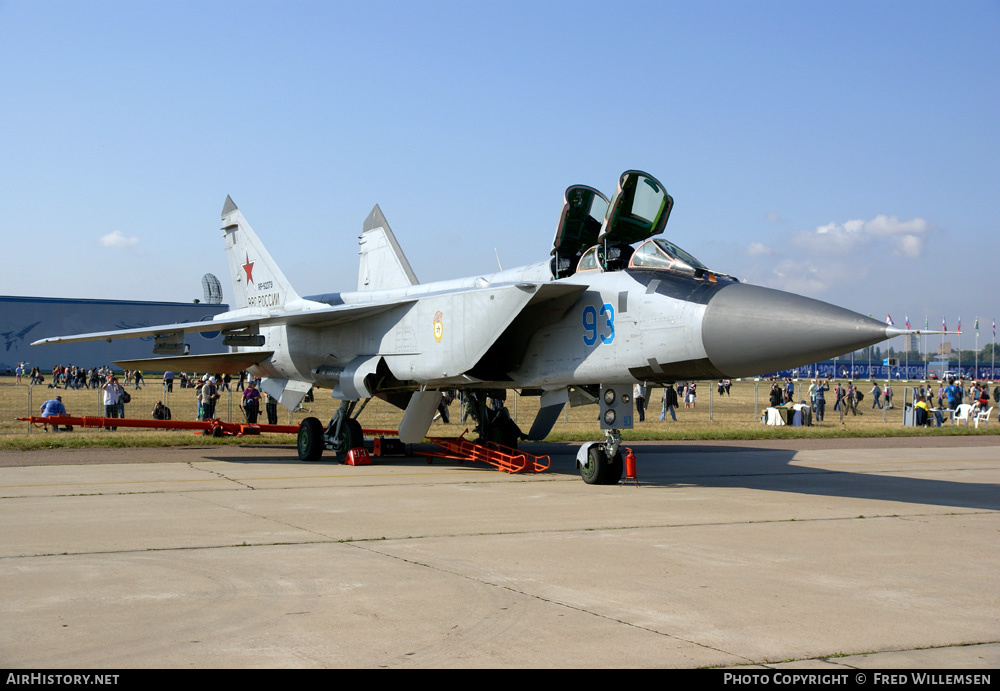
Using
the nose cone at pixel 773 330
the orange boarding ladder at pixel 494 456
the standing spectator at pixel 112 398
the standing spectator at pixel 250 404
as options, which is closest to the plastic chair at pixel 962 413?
the orange boarding ladder at pixel 494 456

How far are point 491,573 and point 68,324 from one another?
3305 inches

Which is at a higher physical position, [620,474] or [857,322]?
[857,322]

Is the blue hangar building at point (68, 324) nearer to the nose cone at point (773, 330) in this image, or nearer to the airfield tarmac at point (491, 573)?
the airfield tarmac at point (491, 573)

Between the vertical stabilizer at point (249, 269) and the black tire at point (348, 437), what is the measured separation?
3434 mm

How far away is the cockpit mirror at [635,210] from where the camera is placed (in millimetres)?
11102

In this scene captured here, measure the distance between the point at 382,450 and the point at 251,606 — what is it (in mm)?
10728

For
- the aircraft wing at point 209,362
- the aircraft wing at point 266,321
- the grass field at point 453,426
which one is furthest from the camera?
the grass field at point 453,426

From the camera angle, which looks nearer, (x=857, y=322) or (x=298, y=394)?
(x=857, y=322)

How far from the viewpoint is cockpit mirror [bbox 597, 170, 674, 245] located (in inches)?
437

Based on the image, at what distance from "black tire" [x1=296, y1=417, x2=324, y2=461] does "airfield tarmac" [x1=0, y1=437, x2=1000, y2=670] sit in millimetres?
3018

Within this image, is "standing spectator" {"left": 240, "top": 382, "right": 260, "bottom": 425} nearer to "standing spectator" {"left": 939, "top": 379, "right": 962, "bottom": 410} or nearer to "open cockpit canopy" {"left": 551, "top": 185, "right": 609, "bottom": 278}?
"open cockpit canopy" {"left": 551, "top": 185, "right": 609, "bottom": 278}
